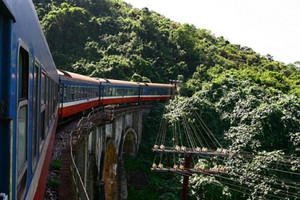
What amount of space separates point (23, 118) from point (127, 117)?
1875cm

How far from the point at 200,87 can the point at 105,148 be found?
63.2ft

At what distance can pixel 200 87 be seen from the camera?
32312 millimetres

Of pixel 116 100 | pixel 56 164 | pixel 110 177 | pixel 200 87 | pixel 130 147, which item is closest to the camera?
pixel 56 164

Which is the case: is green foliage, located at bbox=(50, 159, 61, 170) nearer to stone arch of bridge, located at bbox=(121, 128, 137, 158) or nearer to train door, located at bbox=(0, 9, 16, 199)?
train door, located at bbox=(0, 9, 16, 199)

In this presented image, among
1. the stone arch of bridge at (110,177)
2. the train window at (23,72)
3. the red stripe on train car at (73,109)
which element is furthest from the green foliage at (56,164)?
the stone arch of bridge at (110,177)

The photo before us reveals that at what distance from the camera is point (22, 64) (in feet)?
7.22

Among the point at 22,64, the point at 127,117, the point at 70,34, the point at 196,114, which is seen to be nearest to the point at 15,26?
the point at 22,64

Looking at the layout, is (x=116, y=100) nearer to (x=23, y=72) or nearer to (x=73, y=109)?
(x=73, y=109)

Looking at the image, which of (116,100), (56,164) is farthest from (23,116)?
(116,100)

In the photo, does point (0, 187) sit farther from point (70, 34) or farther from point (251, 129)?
point (70, 34)

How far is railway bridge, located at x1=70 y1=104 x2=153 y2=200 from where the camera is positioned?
887 centimetres

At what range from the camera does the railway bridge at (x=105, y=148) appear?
8.87m

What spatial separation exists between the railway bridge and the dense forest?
160cm

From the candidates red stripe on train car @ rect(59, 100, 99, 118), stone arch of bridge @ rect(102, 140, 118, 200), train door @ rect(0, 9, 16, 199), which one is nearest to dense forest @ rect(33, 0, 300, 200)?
stone arch of bridge @ rect(102, 140, 118, 200)
